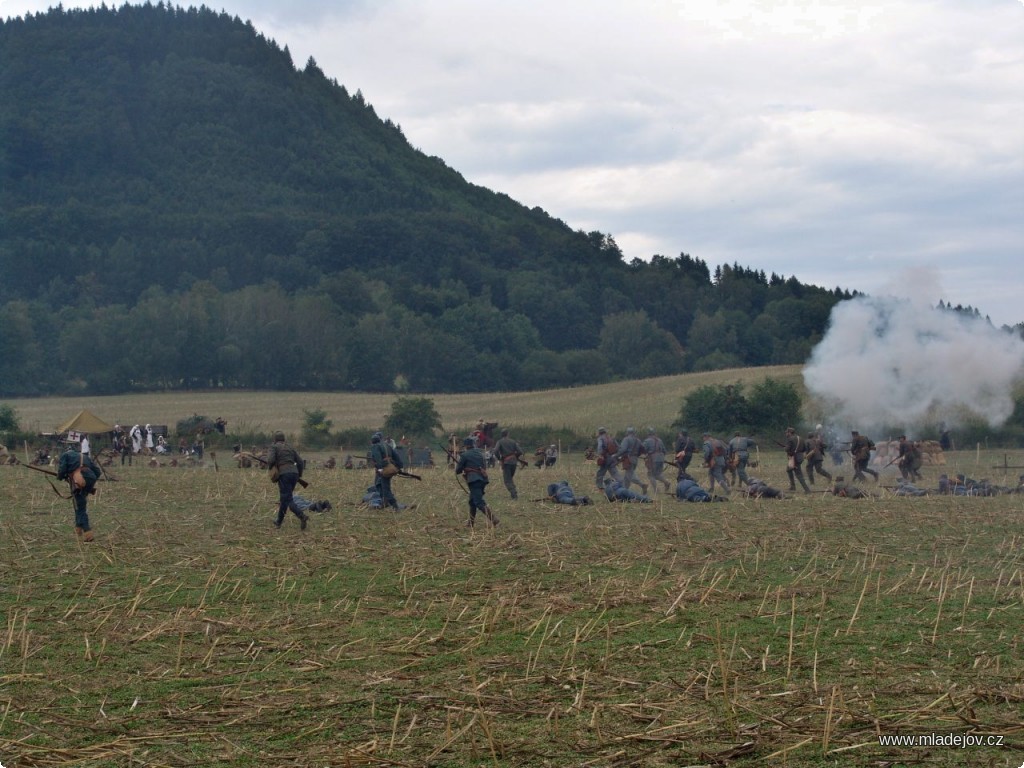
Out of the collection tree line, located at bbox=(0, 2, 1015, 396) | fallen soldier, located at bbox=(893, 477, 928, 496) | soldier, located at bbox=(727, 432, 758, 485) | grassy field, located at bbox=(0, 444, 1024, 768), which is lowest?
fallen soldier, located at bbox=(893, 477, 928, 496)

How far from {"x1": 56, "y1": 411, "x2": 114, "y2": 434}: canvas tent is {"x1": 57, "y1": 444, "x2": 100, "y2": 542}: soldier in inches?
1326

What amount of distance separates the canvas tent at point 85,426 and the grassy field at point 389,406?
36.8ft

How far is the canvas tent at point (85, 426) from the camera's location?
5025 centimetres

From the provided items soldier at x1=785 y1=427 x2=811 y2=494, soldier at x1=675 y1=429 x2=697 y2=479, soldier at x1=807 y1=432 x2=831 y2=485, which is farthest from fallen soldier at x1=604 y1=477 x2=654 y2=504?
soldier at x1=807 y1=432 x2=831 y2=485

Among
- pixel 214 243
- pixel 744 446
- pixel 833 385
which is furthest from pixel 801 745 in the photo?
pixel 214 243

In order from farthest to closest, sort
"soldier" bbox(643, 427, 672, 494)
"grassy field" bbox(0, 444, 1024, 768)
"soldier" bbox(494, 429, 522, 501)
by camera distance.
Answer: "soldier" bbox(643, 427, 672, 494) → "soldier" bbox(494, 429, 522, 501) → "grassy field" bbox(0, 444, 1024, 768)

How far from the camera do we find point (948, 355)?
4569 cm

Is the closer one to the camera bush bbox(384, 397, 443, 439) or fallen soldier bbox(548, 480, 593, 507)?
fallen soldier bbox(548, 480, 593, 507)

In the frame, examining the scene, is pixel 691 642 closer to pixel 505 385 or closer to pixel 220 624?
pixel 220 624

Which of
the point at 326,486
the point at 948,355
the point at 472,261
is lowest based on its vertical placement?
the point at 326,486

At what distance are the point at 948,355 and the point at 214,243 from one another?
435 ft

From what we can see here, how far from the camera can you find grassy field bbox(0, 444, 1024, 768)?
24.8 feet

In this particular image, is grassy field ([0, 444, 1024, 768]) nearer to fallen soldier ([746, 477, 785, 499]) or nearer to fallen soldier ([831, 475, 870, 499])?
fallen soldier ([746, 477, 785, 499])

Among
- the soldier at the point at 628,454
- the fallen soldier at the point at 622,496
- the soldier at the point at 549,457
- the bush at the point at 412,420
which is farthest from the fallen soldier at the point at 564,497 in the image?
the bush at the point at 412,420
